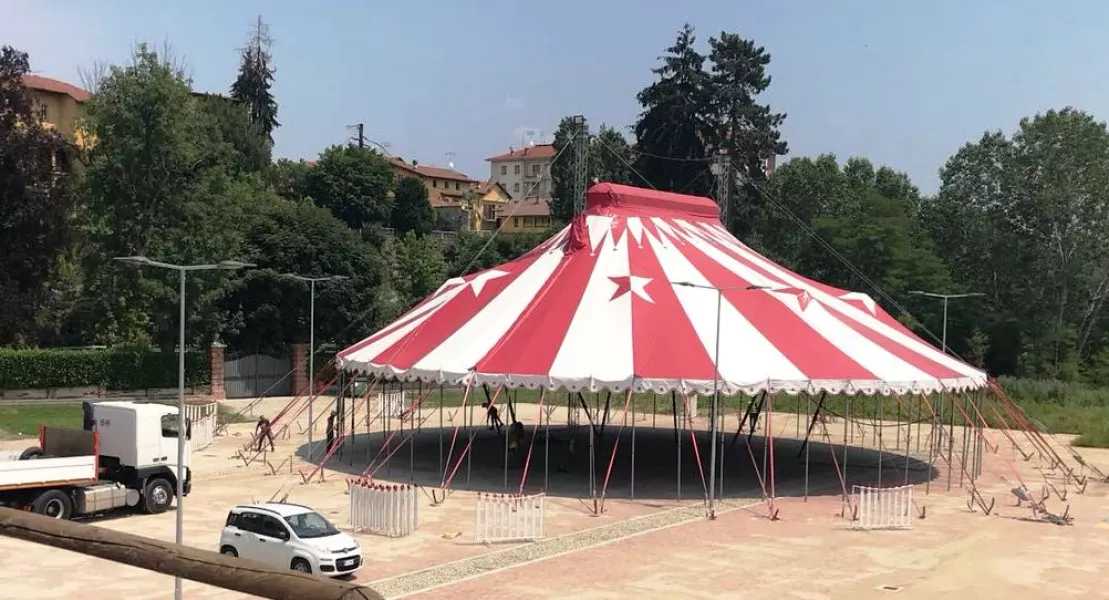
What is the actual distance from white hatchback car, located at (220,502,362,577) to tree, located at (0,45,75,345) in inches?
1373

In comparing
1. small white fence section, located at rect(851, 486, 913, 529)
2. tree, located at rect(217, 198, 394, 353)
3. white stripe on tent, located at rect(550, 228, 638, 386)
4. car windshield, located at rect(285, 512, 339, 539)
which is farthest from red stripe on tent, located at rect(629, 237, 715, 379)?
tree, located at rect(217, 198, 394, 353)

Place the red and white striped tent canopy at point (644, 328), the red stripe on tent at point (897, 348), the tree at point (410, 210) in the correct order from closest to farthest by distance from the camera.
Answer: the red and white striped tent canopy at point (644, 328)
the red stripe on tent at point (897, 348)
the tree at point (410, 210)

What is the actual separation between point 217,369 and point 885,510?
3649 centimetres

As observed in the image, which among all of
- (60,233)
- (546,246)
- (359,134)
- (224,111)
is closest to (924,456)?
(546,246)

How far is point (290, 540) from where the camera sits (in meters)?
15.9

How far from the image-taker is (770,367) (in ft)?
77.3

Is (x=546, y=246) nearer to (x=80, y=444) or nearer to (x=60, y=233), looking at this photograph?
(x=80, y=444)

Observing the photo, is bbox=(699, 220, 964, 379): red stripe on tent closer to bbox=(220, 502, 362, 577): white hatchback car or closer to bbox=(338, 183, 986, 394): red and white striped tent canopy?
bbox=(338, 183, 986, 394): red and white striped tent canopy

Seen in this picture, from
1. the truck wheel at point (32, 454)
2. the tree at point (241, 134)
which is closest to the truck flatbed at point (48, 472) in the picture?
the truck wheel at point (32, 454)

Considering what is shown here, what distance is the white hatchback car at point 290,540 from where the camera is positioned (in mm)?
15578

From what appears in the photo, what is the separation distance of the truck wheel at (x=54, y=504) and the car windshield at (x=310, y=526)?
602cm

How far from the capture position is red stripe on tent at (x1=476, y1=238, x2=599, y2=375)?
2378 cm

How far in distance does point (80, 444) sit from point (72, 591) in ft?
22.7

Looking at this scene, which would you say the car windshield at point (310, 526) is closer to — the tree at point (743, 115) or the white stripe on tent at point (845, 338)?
the white stripe on tent at point (845, 338)
